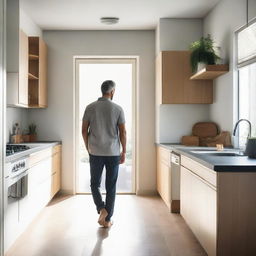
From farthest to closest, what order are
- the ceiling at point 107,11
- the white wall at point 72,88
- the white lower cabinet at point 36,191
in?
the white wall at point 72,88 < the ceiling at point 107,11 < the white lower cabinet at point 36,191

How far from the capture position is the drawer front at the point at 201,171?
2373 mm

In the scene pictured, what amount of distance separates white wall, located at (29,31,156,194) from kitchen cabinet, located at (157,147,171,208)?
36 centimetres

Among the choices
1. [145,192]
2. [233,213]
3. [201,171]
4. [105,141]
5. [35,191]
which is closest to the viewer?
[233,213]

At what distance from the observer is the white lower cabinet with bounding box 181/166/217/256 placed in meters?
2.41

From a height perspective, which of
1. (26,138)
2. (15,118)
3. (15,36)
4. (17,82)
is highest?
(15,36)

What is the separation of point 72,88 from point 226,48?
2.45 m

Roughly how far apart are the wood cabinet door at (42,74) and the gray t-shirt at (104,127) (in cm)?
141

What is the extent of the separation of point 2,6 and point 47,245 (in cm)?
204

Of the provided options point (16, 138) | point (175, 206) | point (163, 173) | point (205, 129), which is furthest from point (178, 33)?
point (16, 138)

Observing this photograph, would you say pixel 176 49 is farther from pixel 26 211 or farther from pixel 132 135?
pixel 26 211

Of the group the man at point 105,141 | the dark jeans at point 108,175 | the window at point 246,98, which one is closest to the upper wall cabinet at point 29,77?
the man at point 105,141

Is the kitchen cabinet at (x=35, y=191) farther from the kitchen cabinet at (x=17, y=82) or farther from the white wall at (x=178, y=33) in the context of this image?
the white wall at (x=178, y=33)

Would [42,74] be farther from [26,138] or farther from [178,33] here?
[178,33]

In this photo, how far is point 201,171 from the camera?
2.74 metres
